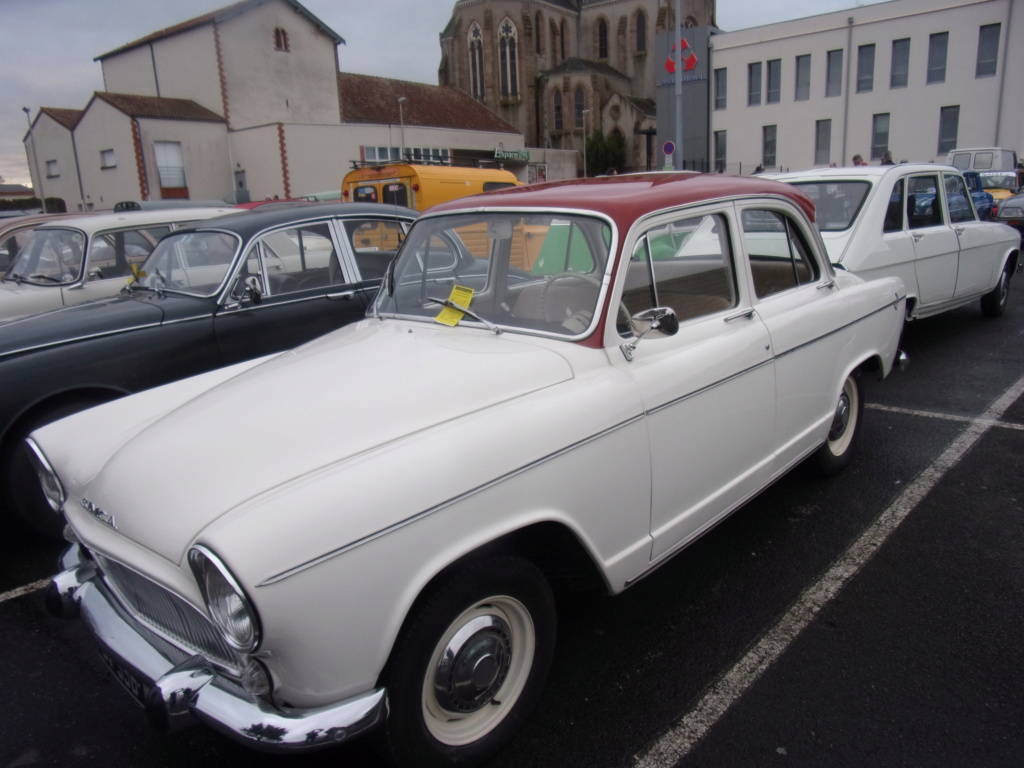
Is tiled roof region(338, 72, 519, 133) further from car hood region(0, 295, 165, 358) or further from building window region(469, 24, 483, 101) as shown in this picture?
car hood region(0, 295, 165, 358)

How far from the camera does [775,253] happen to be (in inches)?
142

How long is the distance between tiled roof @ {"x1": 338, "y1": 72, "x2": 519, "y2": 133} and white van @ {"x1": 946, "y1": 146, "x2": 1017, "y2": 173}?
25548mm

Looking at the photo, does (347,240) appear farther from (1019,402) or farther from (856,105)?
(856,105)

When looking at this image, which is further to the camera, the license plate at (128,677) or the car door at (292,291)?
the car door at (292,291)

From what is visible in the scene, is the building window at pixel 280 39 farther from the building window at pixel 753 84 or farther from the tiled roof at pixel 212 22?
the building window at pixel 753 84

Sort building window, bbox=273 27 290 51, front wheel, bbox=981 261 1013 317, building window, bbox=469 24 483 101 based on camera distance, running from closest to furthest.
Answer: front wheel, bbox=981 261 1013 317
building window, bbox=273 27 290 51
building window, bbox=469 24 483 101

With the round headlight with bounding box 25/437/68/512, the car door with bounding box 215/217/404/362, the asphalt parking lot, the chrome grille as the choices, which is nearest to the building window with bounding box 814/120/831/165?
the car door with bounding box 215/217/404/362

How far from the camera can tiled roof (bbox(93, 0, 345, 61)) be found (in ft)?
107

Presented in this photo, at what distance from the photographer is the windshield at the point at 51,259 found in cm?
624

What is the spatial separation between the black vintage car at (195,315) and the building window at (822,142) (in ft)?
137

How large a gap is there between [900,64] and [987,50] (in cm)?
391

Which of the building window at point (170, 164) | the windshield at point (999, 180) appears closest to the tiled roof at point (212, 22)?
the building window at point (170, 164)

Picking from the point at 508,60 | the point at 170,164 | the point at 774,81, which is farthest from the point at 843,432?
the point at 508,60

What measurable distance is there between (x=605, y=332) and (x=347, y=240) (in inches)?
131
